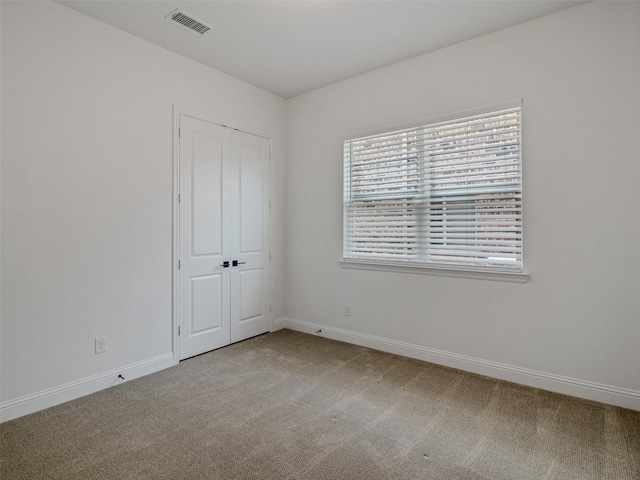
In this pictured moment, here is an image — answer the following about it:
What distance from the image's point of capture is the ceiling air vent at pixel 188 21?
106 inches

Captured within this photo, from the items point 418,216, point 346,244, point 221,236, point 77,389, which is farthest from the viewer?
point 346,244

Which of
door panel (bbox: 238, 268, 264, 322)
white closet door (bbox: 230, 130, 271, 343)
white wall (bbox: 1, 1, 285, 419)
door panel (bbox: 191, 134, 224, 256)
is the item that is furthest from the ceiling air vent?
door panel (bbox: 238, 268, 264, 322)

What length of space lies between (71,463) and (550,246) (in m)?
3.48

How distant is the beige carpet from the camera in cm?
184

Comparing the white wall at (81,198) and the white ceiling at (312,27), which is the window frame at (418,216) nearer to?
the white ceiling at (312,27)

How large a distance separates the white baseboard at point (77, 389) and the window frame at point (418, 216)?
213cm

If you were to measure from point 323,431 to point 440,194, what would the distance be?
225 cm

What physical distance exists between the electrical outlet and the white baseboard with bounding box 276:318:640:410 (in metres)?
2.18

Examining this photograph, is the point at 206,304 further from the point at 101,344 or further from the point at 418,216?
the point at 418,216

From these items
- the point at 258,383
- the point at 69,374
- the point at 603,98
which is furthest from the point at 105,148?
the point at 603,98

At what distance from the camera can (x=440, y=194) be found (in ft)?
10.7

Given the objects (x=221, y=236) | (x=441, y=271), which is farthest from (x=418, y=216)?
(x=221, y=236)

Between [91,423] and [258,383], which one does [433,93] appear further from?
[91,423]

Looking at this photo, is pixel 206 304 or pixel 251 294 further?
pixel 251 294
